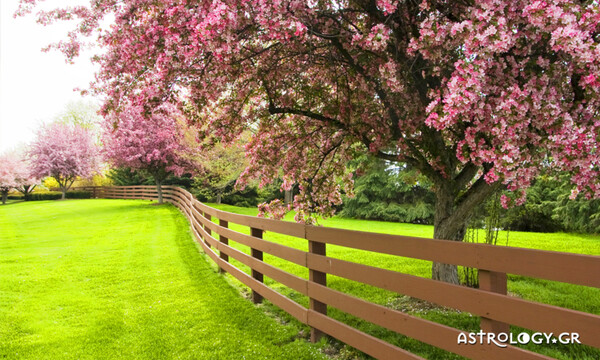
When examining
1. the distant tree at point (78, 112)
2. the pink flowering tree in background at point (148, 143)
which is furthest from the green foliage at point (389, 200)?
the distant tree at point (78, 112)

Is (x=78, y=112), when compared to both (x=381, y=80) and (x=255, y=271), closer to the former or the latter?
(x=255, y=271)

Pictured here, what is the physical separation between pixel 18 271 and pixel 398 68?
8405mm

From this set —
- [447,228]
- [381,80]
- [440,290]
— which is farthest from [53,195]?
[440,290]

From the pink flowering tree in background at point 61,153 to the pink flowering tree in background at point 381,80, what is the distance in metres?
27.8

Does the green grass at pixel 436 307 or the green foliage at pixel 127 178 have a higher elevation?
the green foliage at pixel 127 178

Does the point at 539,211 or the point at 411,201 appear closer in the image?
the point at 539,211

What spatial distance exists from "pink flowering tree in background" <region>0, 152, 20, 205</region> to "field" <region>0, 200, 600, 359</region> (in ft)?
93.5

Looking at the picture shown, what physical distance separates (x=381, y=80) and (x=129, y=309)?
4.56 meters

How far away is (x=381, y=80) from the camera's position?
4.70 metres

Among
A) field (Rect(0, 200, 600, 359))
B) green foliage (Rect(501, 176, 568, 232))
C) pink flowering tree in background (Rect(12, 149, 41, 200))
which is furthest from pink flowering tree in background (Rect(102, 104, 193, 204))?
green foliage (Rect(501, 176, 568, 232))

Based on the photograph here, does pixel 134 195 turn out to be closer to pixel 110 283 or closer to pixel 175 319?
pixel 110 283

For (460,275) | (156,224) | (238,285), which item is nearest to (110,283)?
(238,285)

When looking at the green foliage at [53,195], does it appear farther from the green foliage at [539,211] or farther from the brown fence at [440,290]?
the brown fence at [440,290]

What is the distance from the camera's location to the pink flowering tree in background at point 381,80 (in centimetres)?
314
